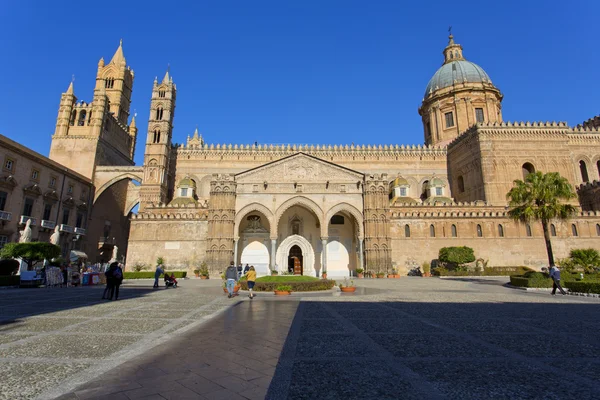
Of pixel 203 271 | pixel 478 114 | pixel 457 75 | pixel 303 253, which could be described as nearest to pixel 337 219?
pixel 303 253

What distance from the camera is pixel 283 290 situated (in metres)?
15.4

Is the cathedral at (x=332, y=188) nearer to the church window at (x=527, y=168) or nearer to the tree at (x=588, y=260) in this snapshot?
the church window at (x=527, y=168)

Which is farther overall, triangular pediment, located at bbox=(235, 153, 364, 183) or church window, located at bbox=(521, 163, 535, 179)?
church window, located at bbox=(521, 163, 535, 179)

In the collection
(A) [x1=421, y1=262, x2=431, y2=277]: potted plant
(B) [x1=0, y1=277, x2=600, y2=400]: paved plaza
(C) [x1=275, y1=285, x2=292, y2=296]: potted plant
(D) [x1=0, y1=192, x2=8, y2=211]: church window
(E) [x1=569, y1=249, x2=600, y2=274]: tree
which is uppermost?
(D) [x1=0, y1=192, x2=8, y2=211]: church window

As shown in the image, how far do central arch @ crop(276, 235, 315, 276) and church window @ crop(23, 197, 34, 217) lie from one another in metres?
25.0

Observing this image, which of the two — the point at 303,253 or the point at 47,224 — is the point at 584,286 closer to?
the point at 303,253

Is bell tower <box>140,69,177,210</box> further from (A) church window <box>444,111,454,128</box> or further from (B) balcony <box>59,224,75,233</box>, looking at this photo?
(A) church window <box>444,111,454,128</box>

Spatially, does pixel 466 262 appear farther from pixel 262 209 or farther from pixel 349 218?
pixel 262 209

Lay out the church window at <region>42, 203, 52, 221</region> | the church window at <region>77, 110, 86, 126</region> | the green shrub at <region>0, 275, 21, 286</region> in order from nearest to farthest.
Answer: the green shrub at <region>0, 275, 21, 286</region> < the church window at <region>42, 203, 52, 221</region> < the church window at <region>77, 110, 86, 126</region>

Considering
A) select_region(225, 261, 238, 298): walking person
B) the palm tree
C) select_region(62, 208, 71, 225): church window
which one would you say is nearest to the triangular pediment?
the palm tree

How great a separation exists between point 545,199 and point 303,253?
20621mm

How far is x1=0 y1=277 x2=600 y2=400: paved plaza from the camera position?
3770 mm

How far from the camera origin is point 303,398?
11.5 ft

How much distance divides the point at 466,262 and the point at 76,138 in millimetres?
51336
